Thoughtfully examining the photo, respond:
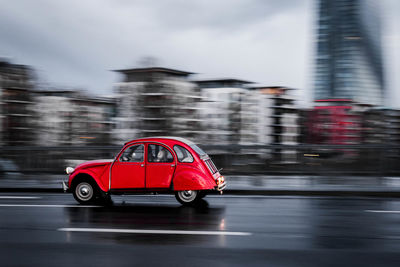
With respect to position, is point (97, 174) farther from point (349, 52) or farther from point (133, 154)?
point (349, 52)

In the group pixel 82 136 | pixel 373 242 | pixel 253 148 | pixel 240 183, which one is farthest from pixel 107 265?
pixel 82 136

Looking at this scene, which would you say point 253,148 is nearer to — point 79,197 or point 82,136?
point 79,197

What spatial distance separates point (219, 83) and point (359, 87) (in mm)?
53554

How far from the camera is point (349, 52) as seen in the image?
14400 centimetres

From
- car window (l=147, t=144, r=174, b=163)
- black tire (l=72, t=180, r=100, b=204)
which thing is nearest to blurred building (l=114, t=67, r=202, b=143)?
black tire (l=72, t=180, r=100, b=204)

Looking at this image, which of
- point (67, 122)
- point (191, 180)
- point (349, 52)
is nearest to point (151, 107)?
point (67, 122)

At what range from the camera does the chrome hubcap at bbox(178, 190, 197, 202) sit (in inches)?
407

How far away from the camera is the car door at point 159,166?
32.7 feet

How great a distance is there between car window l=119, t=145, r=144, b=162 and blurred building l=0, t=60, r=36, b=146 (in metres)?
23.7

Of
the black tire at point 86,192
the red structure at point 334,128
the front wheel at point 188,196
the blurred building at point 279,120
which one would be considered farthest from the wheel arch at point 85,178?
the blurred building at point 279,120

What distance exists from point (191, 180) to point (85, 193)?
2.80m

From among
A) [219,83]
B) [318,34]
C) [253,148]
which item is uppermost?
[318,34]

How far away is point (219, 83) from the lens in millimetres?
113875

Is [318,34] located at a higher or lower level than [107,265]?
higher
